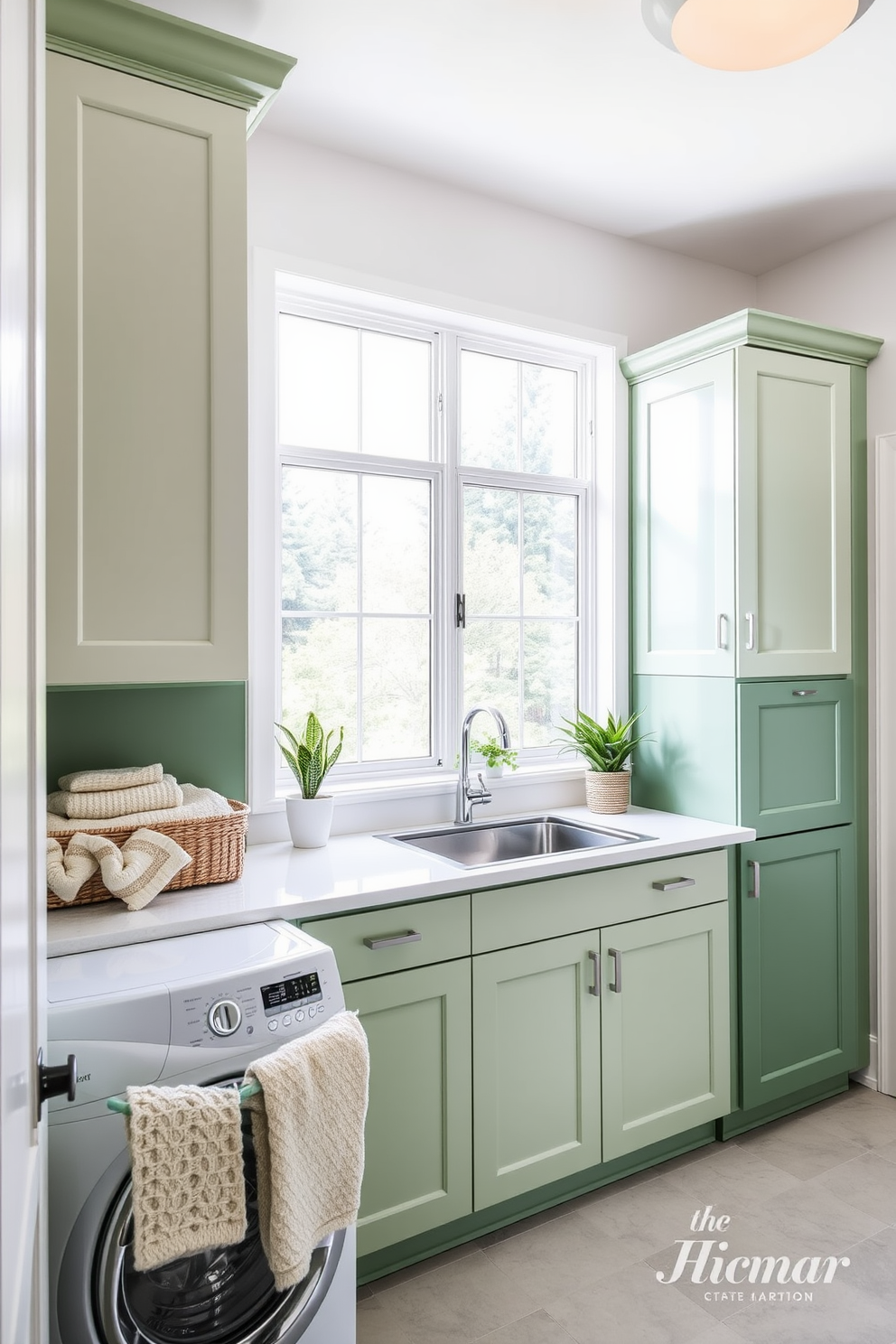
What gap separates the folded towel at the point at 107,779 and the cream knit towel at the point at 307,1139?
2.32 ft

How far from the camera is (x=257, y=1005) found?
1424 millimetres

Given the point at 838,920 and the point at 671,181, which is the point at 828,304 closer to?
the point at 671,181

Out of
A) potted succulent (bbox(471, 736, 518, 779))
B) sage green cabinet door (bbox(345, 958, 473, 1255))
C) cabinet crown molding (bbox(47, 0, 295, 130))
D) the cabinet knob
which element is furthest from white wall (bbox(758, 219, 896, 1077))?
cabinet crown molding (bbox(47, 0, 295, 130))

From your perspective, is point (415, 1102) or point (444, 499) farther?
point (444, 499)

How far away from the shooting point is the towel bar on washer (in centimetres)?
116

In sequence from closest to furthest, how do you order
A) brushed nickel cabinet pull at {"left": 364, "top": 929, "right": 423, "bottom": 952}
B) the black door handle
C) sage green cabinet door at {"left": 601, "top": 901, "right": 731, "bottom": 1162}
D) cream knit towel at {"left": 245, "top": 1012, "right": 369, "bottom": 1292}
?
the black door handle
cream knit towel at {"left": 245, "top": 1012, "right": 369, "bottom": 1292}
brushed nickel cabinet pull at {"left": 364, "top": 929, "right": 423, "bottom": 952}
sage green cabinet door at {"left": 601, "top": 901, "right": 731, "bottom": 1162}

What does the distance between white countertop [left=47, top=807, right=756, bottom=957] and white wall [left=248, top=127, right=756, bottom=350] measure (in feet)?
5.22

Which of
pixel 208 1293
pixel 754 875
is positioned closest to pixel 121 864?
pixel 208 1293

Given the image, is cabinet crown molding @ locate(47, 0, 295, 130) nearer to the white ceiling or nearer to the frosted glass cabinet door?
the white ceiling

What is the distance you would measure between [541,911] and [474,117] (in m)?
2.01

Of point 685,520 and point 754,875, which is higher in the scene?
point 685,520

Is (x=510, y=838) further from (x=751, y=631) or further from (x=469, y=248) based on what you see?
(x=469, y=248)

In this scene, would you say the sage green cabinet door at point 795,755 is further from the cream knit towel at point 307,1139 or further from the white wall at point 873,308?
the cream knit towel at point 307,1139

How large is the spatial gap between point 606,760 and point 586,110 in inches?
70.5
